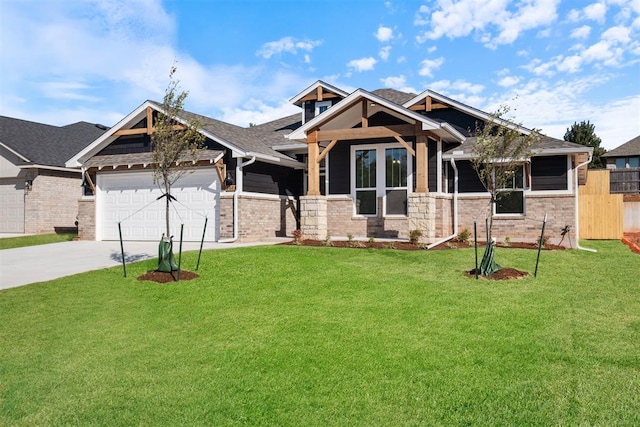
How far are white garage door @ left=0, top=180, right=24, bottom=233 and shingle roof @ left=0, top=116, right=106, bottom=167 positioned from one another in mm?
1662

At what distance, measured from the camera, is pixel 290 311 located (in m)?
7.19

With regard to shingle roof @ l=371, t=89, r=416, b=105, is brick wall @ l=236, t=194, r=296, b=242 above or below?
below

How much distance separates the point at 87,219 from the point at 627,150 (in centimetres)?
3757

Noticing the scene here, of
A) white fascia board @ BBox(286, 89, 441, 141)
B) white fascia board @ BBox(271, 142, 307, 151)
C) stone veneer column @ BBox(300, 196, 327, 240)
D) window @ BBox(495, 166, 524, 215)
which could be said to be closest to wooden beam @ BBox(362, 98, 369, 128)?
white fascia board @ BBox(286, 89, 441, 141)

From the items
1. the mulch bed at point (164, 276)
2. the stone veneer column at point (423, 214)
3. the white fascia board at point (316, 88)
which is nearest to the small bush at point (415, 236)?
the stone veneer column at point (423, 214)

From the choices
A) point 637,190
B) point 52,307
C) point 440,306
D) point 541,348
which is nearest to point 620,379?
point 541,348

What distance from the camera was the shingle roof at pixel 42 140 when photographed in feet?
73.0

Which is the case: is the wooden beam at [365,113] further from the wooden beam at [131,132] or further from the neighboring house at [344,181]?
the wooden beam at [131,132]

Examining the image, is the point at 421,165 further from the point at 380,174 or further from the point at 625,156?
the point at 625,156

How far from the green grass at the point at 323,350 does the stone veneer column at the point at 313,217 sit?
5836mm

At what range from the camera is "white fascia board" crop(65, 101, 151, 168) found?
17.4 metres

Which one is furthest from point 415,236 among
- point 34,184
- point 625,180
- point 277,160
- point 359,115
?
point 625,180

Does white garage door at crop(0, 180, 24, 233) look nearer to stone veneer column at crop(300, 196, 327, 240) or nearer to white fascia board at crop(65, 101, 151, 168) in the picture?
white fascia board at crop(65, 101, 151, 168)

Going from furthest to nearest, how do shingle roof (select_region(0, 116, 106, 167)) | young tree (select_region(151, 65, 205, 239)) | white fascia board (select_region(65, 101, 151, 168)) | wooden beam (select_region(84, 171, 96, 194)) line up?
shingle roof (select_region(0, 116, 106, 167)) < wooden beam (select_region(84, 171, 96, 194)) < white fascia board (select_region(65, 101, 151, 168)) < young tree (select_region(151, 65, 205, 239))
